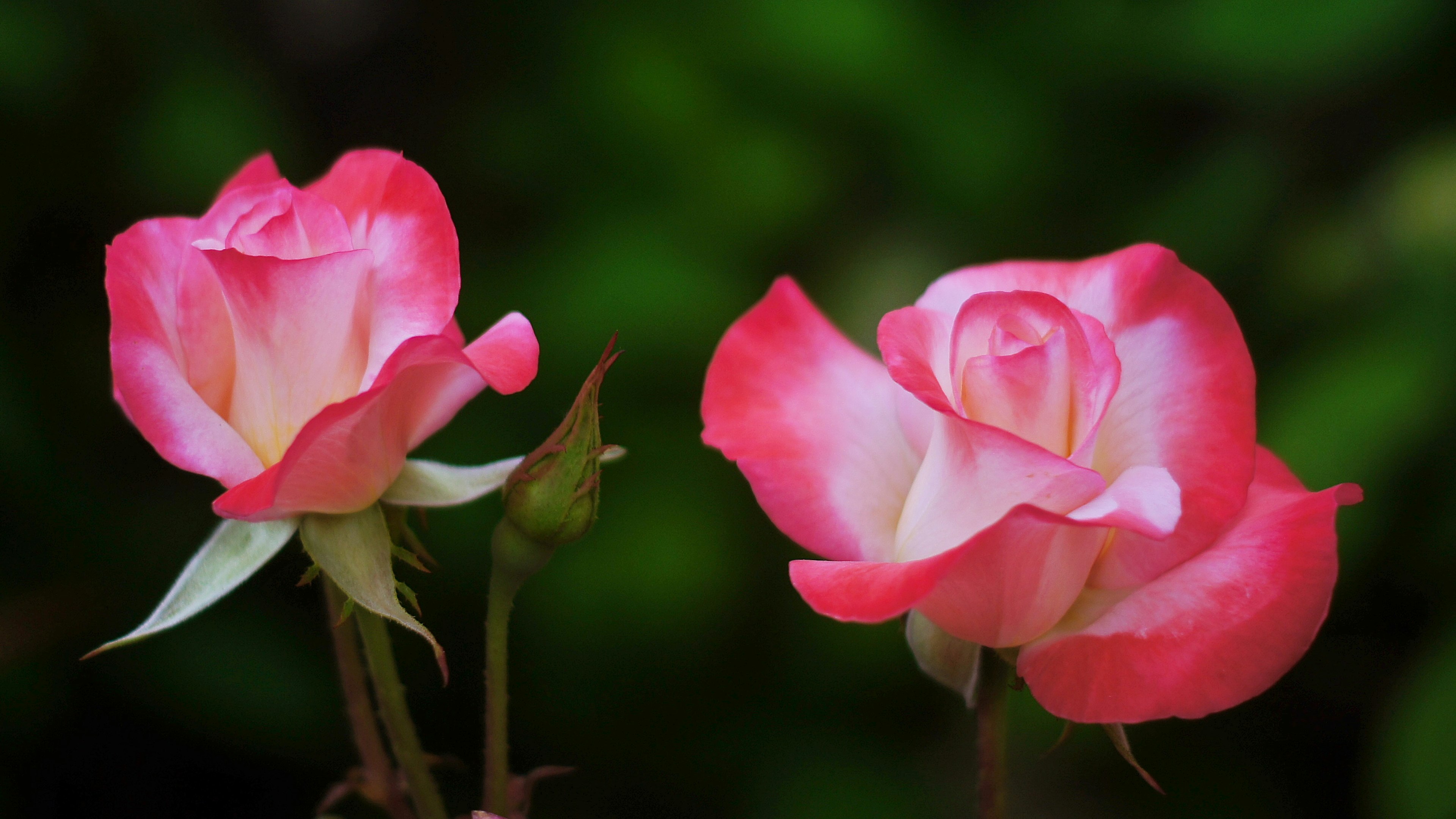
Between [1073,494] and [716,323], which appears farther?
[716,323]

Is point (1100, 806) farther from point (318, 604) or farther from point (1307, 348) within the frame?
point (318, 604)

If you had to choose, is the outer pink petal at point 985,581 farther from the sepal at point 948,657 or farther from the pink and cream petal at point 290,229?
the pink and cream petal at point 290,229

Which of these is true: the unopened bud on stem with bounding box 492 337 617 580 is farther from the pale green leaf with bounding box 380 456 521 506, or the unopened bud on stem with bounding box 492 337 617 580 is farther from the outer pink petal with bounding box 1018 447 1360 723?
the outer pink petal with bounding box 1018 447 1360 723

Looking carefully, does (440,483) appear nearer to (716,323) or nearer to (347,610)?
(347,610)

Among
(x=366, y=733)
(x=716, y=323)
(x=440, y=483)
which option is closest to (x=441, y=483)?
(x=440, y=483)

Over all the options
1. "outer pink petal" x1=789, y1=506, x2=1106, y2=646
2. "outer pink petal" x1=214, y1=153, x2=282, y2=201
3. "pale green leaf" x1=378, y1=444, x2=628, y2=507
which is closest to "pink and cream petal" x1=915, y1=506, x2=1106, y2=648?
"outer pink petal" x1=789, y1=506, x2=1106, y2=646

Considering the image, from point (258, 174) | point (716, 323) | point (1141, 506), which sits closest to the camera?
point (1141, 506)

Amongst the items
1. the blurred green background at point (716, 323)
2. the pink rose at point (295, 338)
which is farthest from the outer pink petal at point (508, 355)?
the blurred green background at point (716, 323)
